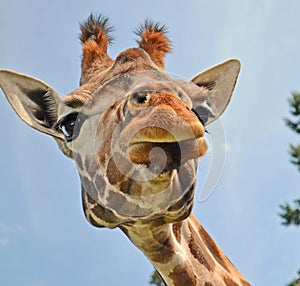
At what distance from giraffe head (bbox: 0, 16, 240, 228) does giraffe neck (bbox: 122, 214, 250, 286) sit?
266mm

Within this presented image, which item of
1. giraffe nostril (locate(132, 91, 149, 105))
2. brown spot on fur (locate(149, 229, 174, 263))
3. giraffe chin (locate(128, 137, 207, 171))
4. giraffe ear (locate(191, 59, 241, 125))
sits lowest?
brown spot on fur (locate(149, 229, 174, 263))

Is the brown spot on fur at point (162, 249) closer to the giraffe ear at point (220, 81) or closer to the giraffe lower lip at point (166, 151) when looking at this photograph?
the giraffe lower lip at point (166, 151)

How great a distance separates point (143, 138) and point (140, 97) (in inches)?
13.8

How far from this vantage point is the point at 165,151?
8.95 feet

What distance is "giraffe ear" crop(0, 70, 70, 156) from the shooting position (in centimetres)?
382

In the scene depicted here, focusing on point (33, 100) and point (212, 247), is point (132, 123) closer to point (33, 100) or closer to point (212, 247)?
point (33, 100)

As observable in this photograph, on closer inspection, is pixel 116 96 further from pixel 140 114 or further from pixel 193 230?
pixel 193 230

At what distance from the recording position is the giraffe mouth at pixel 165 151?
265 cm

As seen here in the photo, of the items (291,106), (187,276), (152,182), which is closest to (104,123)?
(152,182)

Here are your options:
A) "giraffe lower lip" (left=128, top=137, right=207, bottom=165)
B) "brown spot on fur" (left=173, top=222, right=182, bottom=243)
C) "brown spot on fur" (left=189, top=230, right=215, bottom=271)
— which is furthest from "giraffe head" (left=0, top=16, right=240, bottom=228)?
"brown spot on fur" (left=189, top=230, right=215, bottom=271)

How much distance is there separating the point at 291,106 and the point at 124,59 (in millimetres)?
14238

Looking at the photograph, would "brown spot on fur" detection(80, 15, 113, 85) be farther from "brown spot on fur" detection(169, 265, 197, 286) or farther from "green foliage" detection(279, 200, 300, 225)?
"green foliage" detection(279, 200, 300, 225)

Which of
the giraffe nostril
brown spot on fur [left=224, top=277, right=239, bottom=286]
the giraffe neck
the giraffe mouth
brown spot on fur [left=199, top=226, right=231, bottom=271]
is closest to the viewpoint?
the giraffe mouth

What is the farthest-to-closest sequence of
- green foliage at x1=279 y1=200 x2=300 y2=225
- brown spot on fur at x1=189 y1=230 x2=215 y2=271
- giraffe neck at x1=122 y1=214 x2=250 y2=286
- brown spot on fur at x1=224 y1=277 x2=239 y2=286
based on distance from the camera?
green foliage at x1=279 y1=200 x2=300 y2=225
brown spot on fur at x1=224 y1=277 x2=239 y2=286
brown spot on fur at x1=189 y1=230 x2=215 y2=271
giraffe neck at x1=122 y1=214 x2=250 y2=286
